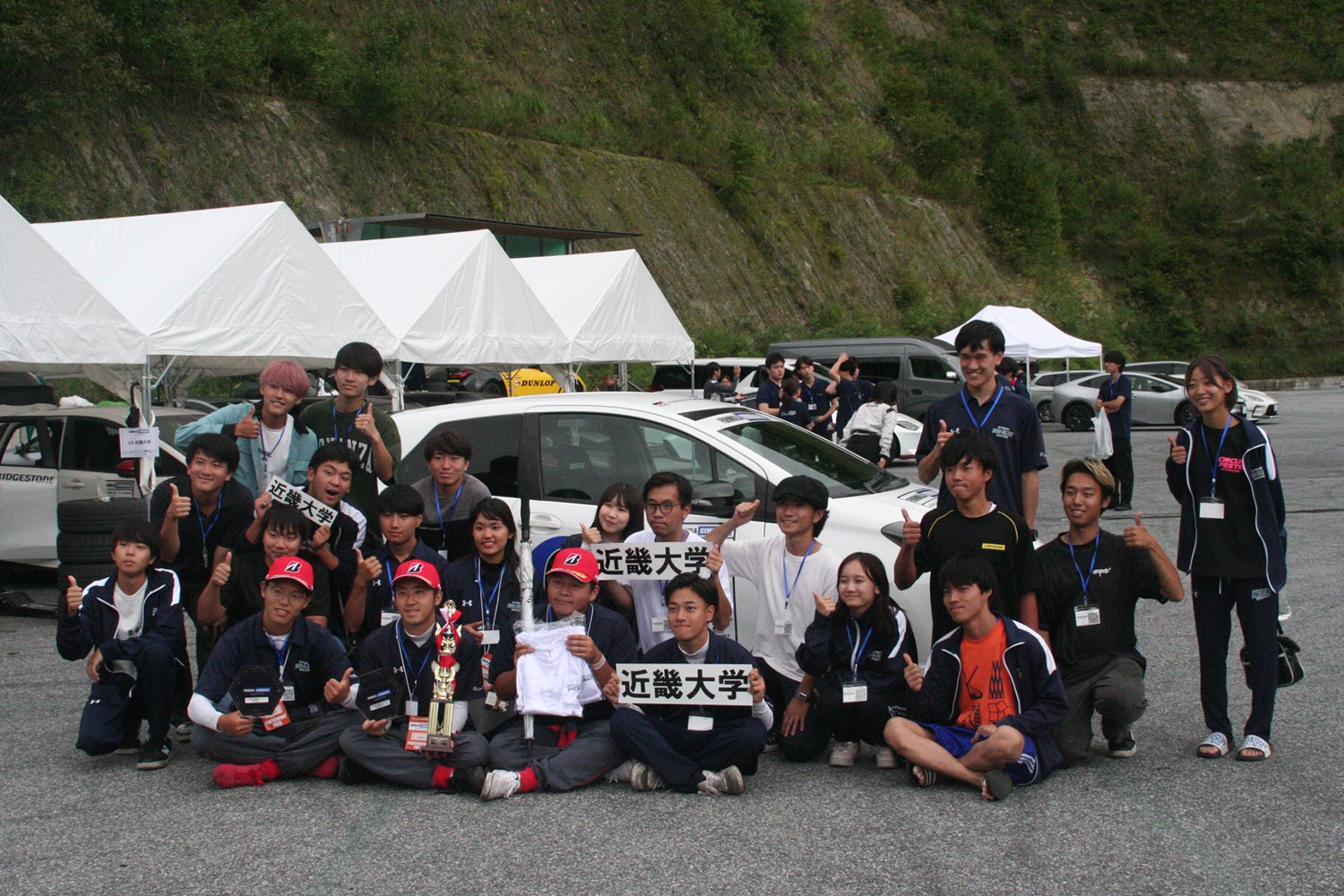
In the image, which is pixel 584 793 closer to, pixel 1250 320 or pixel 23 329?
pixel 23 329

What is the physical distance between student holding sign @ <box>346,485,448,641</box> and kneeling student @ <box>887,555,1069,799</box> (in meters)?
2.25

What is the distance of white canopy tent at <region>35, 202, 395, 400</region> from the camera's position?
909cm

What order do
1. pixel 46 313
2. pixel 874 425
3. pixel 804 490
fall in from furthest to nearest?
pixel 874 425, pixel 46 313, pixel 804 490

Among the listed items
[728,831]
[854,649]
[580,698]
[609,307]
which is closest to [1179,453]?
[854,649]

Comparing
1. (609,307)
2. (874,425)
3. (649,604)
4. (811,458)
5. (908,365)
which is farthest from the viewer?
(908,365)

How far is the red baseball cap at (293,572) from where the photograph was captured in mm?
4570

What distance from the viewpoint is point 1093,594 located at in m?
4.77

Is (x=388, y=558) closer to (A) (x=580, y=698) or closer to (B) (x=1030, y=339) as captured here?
(A) (x=580, y=698)

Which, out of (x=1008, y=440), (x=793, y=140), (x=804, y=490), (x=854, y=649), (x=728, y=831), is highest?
(x=793, y=140)

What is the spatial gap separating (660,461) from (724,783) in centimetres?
234

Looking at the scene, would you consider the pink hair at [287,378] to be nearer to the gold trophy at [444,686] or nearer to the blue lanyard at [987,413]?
the gold trophy at [444,686]

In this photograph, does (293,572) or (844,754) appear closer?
(293,572)

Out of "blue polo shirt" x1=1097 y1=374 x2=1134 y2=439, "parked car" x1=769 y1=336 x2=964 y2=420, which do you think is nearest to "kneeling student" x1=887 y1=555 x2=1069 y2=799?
"blue polo shirt" x1=1097 y1=374 x2=1134 y2=439

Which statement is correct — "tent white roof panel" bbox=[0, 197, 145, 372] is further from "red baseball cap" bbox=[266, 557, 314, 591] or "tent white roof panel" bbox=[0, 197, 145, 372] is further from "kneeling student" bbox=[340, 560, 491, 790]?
"kneeling student" bbox=[340, 560, 491, 790]
